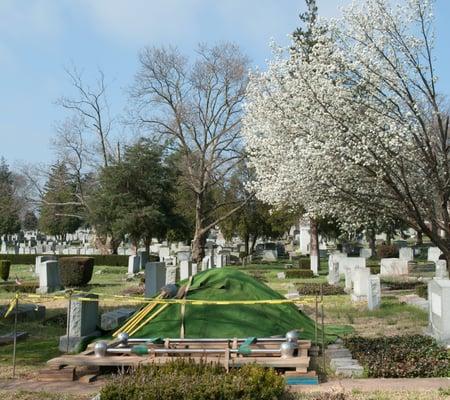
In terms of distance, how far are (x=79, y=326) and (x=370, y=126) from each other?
30.9ft

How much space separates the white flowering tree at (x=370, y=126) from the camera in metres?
16.2

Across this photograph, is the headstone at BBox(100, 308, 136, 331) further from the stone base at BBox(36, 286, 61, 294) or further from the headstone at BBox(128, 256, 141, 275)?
the headstone at BBox(128, 256, 141, 275)

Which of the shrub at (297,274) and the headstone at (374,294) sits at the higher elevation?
the shrub at (297,274)

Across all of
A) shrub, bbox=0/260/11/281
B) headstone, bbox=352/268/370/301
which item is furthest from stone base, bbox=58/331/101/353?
shrub, bbox=0/260/11/281

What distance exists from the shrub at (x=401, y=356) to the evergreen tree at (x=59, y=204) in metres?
44.1

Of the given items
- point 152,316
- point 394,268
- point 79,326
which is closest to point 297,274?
point 394,268

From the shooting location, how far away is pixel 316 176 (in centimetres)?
1791

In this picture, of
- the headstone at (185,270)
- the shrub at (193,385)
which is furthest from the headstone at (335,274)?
the shrub at (193,385)

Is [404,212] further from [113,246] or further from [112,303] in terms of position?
[113,246]

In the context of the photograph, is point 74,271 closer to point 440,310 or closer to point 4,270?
point 4,270

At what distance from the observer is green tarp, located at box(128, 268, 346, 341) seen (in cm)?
1017

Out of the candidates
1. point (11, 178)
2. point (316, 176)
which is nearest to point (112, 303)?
point (316, 176)

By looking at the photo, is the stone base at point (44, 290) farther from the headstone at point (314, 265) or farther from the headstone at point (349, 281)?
the headstone at point (314, 265)

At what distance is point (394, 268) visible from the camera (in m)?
29.9
